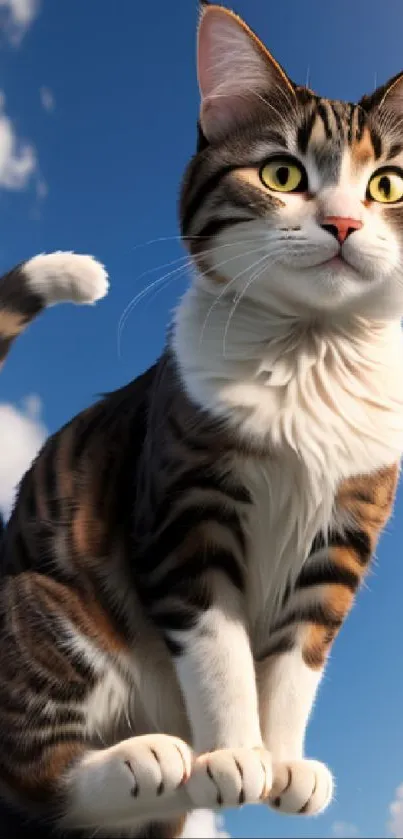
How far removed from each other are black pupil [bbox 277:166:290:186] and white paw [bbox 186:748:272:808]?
2.09ft

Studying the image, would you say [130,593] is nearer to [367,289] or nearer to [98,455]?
[98,455]

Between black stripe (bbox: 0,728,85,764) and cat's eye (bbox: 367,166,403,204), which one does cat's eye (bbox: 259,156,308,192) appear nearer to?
cat's eye (bbox: 367,166,403,204)

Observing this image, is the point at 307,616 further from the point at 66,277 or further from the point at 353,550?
the point at 66,277

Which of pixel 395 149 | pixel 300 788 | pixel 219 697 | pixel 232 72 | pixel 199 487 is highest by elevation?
pixel 232 72

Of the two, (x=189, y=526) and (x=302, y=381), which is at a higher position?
(x=302, y=381)

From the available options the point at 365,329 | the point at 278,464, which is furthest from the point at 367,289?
the point at 278,464

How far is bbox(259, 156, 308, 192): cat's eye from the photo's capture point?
1.00 metres

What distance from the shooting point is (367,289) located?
3.21 feet

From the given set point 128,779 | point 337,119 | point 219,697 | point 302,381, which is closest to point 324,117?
point 337,119

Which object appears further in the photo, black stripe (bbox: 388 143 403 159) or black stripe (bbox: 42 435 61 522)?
black stripe (bbox: 42 435 61 522)

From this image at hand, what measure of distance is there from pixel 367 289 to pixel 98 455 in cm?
42

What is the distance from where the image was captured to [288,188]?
3.28 feet

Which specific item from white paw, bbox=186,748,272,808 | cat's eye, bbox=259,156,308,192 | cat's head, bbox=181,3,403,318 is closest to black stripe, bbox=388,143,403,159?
cat's head, bbox=181,3,403,318

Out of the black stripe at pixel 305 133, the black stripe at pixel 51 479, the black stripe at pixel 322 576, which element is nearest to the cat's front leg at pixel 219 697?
the black stripe at pixel 322 576
